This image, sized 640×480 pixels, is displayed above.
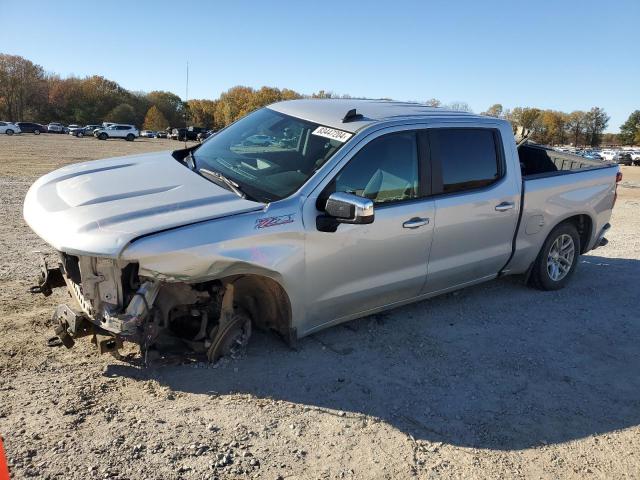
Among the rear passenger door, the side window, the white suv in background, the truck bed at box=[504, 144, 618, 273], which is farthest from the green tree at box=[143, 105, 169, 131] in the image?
the side window

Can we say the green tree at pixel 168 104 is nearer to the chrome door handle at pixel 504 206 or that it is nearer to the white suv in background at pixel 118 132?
the white suv in background at pixel 118 132

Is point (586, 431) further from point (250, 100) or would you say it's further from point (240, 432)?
point (250, 100)

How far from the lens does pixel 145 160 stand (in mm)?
4648

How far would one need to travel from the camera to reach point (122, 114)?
115 m

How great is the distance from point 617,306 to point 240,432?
4.48 metres

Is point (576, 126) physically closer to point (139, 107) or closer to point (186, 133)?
point (139, 107)

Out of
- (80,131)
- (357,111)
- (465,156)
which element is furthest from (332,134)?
(80,131)

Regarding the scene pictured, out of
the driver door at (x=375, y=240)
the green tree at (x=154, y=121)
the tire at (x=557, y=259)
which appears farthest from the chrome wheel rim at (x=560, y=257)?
the green tree at (x=154, y=121)

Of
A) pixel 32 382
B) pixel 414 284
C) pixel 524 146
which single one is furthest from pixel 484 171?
pixel 32 382

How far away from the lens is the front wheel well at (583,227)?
6.05m

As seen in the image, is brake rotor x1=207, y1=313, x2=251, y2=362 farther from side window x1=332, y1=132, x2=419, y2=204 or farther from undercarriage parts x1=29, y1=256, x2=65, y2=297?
undercarriage parts x1=29, y1=256, x2=65, y2=297

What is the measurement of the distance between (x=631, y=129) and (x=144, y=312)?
15901cm

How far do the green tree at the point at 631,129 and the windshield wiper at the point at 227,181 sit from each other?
5963 inches

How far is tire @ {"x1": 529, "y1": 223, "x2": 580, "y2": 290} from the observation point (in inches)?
226
